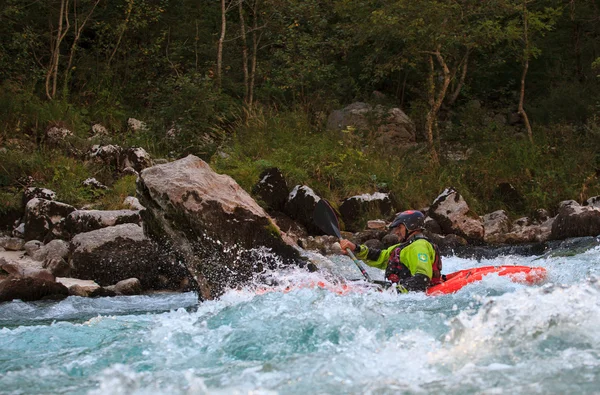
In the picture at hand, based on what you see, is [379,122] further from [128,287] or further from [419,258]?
[419,258]

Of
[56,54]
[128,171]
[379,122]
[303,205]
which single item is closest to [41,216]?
[128,171]

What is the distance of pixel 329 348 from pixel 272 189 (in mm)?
6566

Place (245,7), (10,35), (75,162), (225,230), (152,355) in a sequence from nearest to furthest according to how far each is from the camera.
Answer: (152,355), (225,230), (75,162), (10,35), (245,7)

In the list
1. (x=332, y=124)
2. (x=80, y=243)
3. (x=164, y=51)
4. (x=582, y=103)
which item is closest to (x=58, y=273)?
(x=80, y=243)

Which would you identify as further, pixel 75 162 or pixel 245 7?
pixel 245 7

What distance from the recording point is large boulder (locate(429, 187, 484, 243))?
409 inches

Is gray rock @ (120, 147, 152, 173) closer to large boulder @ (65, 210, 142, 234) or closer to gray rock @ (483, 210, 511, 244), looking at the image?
large boulder @ (65, 210, 142, 234)

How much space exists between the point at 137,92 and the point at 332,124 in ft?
13.3

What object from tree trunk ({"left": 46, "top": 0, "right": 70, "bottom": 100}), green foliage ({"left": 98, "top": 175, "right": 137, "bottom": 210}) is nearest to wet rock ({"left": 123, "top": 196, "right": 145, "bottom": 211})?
green foliage ({"left": 98, "top": 175, "right": 137, "bottom": 210})

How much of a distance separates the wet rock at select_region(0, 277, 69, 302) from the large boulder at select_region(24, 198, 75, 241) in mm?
2215

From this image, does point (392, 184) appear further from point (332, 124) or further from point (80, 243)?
point (80, 243)

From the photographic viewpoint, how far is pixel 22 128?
12141 mm

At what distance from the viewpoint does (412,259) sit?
18.4 ft

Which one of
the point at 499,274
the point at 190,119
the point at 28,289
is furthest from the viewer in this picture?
the point at 190,119
